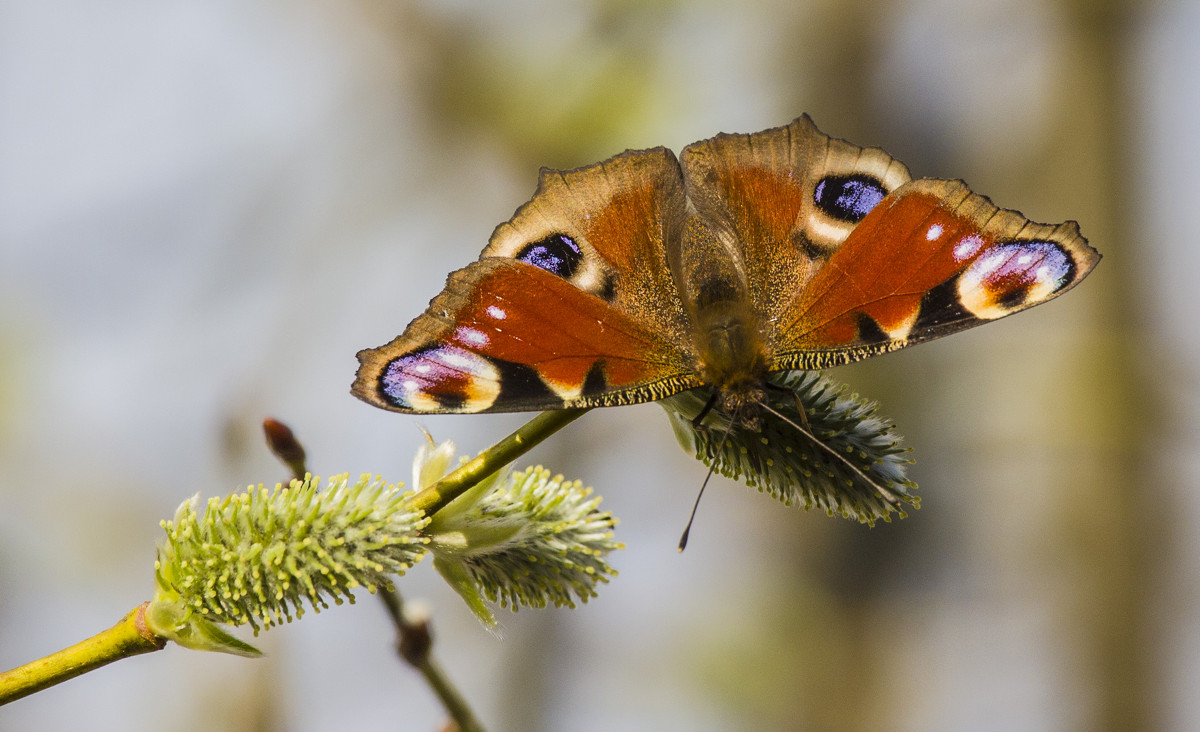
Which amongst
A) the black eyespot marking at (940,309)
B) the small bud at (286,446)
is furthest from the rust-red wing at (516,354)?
the black eyespot marking at (940,309)

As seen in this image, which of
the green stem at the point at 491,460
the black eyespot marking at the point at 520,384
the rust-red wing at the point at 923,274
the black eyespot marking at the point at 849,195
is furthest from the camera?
the black eyespot marking at the point at 849,195

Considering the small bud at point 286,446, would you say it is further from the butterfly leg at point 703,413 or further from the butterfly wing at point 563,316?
the butterfly leg at point 703,413

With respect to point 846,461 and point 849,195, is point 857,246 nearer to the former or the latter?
point 849,195

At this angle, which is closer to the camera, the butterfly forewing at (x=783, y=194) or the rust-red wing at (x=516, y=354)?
the rust-red wing at (x=516, y=354)

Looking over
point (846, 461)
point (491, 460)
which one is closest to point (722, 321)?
point (846, 461)

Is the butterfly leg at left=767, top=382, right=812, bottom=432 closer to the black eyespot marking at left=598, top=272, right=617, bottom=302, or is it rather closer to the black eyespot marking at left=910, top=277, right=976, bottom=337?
the black eyespot marking at left=910, top=277, right=976, bottom=337

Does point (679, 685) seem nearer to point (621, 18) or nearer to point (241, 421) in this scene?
point (621, 18)

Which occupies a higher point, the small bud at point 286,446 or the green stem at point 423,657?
the small bud at point 286,446
